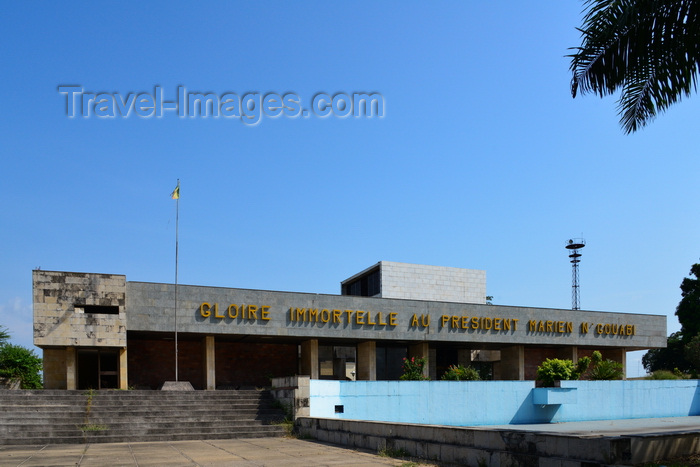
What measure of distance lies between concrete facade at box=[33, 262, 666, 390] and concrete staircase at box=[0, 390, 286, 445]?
20.2ft

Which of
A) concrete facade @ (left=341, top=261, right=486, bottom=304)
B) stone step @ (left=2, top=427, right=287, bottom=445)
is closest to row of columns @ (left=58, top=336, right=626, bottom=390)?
concrete facade @ (left=341, top=261, right=486, bottom=304)

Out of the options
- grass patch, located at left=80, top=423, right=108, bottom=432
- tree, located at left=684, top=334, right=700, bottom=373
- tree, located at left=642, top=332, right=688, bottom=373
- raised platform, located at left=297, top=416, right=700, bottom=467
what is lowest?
tree, located at left=642, top=332, right=688, bottom=373

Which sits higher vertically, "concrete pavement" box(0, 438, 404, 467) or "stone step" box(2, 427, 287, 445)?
"concrete pavement" box(0, 438, 404, 467)

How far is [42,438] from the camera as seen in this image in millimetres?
16781

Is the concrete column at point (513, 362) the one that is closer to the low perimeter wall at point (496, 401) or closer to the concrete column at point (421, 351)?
the concrete column at point (421, 351)

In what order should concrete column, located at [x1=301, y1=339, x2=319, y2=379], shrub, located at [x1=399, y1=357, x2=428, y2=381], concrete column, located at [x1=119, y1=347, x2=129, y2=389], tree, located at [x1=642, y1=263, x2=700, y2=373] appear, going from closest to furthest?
concrete column, located at [x1=119, y1=347, x2=129, y2=389] → shrub, located at [x1=399, y1=357, x2=428, y2=381] → concrete column, located at [x1=301, y1=339, x2=319, y2=379] → tree, located at [x1=642, y1=263, x2=700, y2=373]

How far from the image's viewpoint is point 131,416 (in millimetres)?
19094

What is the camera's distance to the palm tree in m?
9.55

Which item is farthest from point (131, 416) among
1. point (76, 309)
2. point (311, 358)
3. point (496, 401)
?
point (496, 401)

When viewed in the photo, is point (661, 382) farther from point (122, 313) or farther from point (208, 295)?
point (122, 313)

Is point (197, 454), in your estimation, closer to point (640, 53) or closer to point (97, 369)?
point (640, 53)

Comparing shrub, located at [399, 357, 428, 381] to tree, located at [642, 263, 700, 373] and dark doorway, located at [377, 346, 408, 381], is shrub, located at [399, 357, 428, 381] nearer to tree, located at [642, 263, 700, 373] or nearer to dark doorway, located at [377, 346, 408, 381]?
dark doorway, located at [377, 346, 408, 381]

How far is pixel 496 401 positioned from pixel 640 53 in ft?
66.5

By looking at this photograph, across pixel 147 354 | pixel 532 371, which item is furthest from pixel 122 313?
pixel 532 371
